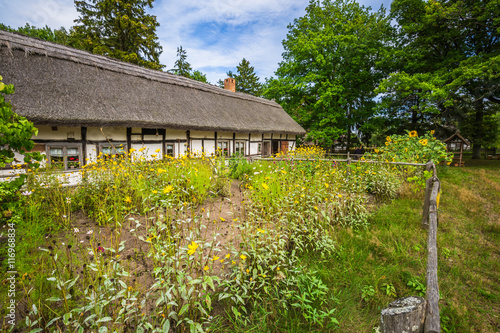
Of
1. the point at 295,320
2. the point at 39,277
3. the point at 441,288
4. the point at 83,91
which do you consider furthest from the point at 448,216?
the point at 83,91

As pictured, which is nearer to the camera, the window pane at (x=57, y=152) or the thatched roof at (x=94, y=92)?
the thatched roof at (x=94, y=92)

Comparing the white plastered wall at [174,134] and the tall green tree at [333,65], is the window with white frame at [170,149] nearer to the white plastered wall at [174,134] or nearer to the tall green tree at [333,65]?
the white plastered wall at [174,134]

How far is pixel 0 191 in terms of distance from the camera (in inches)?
65.7

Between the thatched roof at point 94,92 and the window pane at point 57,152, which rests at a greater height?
the thatched roof at point 94,92

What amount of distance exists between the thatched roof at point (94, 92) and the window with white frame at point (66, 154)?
3.23 ft

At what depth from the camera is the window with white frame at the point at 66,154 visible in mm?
Result: 5894

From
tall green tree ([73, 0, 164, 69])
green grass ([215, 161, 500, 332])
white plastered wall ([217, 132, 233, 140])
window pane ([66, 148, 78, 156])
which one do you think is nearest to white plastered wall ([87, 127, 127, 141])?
window pane ([66, 148, 78, 156])

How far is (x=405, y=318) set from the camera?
0.98 m

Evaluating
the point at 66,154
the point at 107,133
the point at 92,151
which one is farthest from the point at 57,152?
the point at 107,133

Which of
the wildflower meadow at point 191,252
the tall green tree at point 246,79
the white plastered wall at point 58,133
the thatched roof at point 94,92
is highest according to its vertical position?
the tall green tree at point 246,79

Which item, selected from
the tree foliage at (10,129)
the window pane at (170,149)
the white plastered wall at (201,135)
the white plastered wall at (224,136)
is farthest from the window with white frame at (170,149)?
the tree foliage at (10,129)

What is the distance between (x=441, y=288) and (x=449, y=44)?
16379 mm

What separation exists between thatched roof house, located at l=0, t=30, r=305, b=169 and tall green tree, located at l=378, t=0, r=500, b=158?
9972mm

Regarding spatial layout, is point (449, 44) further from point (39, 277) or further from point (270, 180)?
point (39, 277)
